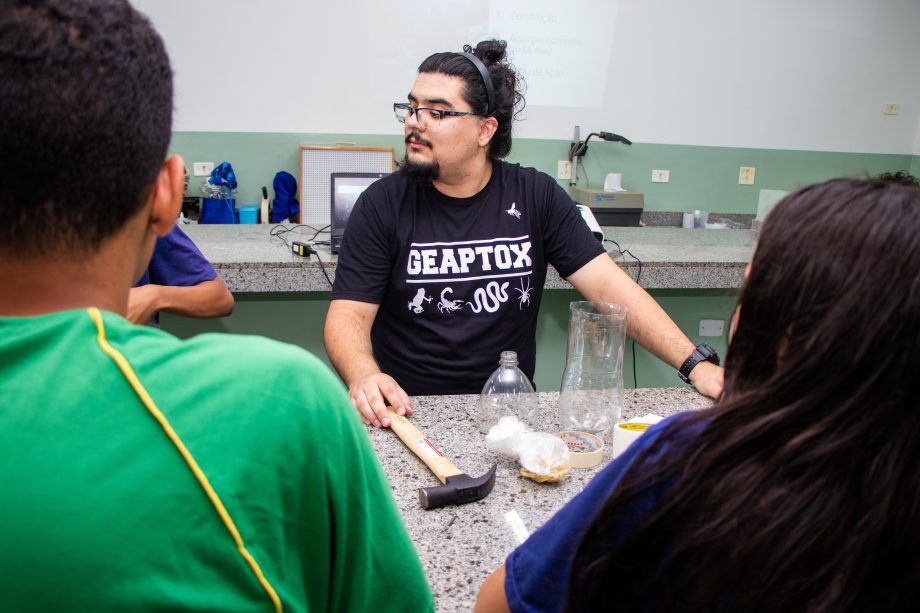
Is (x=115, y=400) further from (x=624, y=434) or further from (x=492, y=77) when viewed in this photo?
(x=492, y=77)

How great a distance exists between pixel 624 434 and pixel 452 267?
767 millimetres

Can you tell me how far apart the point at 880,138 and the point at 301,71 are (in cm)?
332

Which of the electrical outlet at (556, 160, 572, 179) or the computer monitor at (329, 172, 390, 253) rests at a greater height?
the electrical outlet at (556, 160, 572, 179)

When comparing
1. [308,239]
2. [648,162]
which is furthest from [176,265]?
[648,162]

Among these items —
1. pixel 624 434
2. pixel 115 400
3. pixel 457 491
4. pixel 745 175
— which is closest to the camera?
pixel 115 400

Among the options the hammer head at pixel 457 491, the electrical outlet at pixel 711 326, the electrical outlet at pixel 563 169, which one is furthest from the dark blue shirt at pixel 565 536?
the electrical outlet at pixel 563 169

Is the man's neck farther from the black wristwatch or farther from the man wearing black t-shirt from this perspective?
the black wristwatch

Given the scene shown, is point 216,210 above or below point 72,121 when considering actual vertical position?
below

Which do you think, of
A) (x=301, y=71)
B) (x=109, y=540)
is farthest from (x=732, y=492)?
(x=301, y=71)

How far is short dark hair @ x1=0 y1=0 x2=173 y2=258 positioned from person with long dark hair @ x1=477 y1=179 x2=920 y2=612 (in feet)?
1.65

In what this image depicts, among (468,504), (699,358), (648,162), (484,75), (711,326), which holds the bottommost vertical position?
(711,326)

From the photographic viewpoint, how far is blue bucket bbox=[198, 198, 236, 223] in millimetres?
3193

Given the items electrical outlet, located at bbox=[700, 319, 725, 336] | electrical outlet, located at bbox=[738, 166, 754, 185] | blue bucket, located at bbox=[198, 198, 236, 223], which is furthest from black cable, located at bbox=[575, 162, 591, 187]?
blue bucket, located at bbox=[198, 198, 236, 223]

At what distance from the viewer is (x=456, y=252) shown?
176 cm
